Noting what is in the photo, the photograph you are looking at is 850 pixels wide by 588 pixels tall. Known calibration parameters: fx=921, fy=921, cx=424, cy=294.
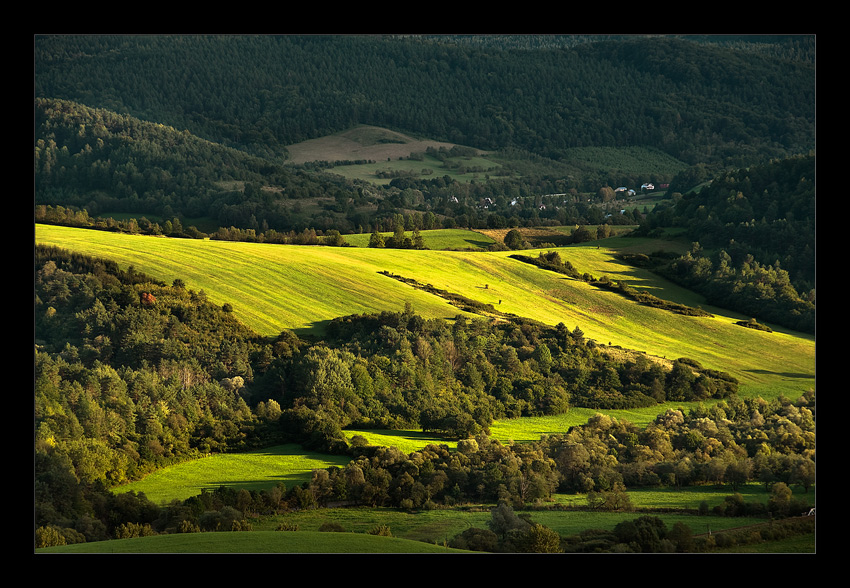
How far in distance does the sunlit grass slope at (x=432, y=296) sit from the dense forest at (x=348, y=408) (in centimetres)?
170

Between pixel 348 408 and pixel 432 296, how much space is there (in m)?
9.63

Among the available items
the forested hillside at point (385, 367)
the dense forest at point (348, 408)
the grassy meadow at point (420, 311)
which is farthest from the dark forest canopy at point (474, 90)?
the dense forest at point (348, 408)

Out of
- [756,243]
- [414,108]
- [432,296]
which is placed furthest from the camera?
[414,108]

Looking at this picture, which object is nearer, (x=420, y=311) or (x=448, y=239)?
(x=420, y=311)

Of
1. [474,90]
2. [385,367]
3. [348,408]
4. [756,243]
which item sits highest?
[474,90]

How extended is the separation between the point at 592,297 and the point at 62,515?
25277 millimetres

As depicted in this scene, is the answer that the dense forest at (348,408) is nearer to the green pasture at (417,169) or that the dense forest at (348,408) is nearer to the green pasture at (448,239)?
the green pasture at (448,239)

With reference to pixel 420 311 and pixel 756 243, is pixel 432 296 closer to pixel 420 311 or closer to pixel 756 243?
pixel 420 311

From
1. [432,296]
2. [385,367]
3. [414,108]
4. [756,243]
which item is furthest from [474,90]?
[385,367]

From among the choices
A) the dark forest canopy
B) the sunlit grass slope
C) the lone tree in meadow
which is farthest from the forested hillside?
the dark forest canopy

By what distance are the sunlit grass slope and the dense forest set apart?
1.70 meters

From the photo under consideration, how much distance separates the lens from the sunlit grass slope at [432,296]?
33750 millimetres

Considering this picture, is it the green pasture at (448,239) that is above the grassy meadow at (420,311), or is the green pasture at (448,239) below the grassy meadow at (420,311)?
above

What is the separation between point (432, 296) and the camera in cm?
3647
